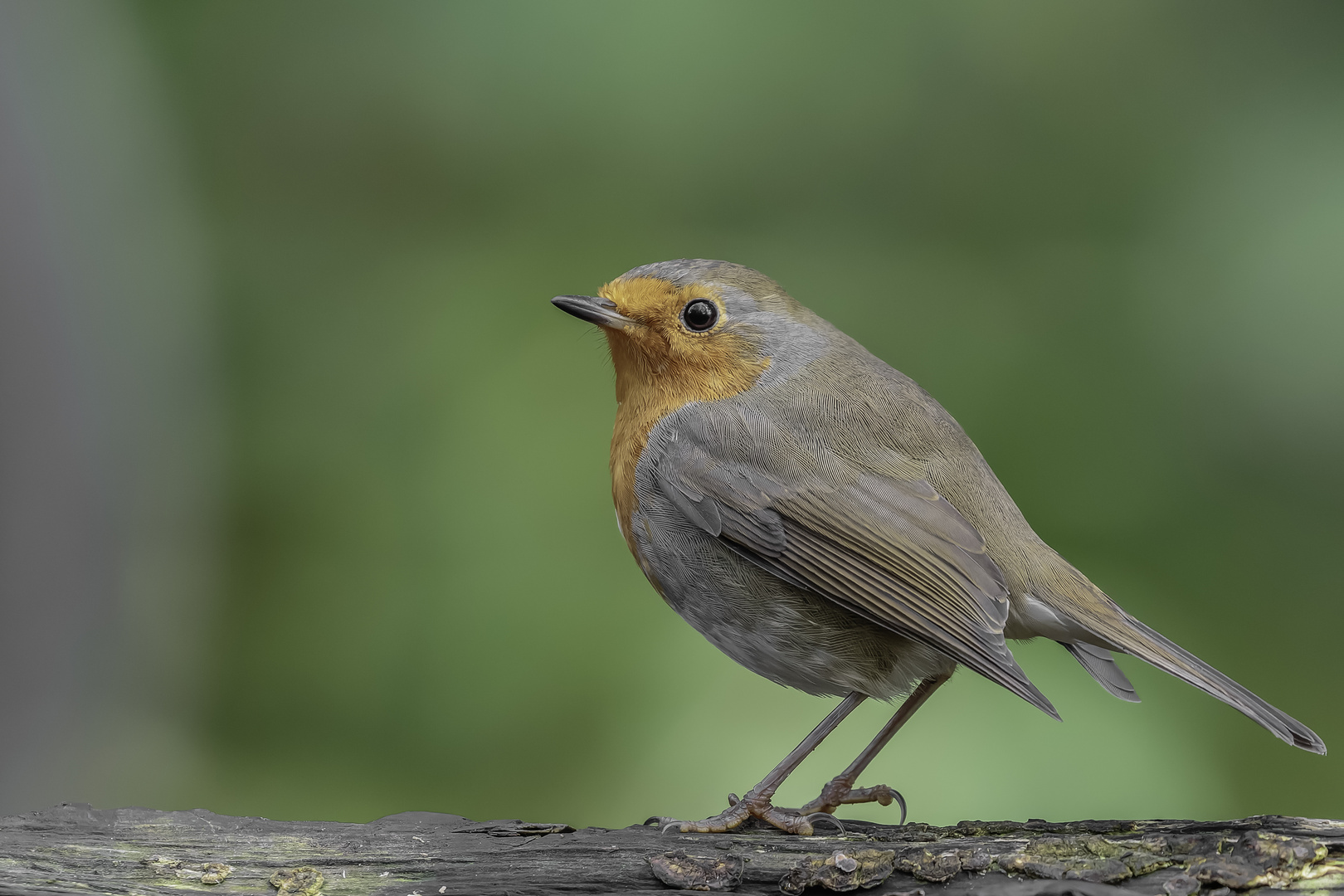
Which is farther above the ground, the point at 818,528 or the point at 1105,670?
the point at 818,528

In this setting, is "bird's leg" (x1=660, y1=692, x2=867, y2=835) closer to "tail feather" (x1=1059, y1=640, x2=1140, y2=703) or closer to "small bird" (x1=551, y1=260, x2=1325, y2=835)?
"small bird" (x1=551, y1=260, x2=1325, y2=835)

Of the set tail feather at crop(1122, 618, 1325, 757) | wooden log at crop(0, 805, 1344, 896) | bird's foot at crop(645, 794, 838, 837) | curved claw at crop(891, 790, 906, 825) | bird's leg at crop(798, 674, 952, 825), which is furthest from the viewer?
curved claw at crop(891, 790, 906, 825)

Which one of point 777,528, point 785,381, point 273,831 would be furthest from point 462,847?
point 785,381

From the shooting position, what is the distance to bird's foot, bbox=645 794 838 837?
2.61m

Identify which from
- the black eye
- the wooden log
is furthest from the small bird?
the wooden log

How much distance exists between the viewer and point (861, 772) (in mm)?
2971

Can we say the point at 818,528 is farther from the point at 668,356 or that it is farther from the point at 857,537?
the point at 668,356

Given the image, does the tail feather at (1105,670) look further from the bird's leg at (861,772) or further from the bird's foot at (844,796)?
the bird's foot at (844,796)

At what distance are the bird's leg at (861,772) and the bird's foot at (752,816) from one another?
0.17 m

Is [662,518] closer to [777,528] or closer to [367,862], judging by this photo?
[777,528]

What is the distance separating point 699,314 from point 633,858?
1.39m

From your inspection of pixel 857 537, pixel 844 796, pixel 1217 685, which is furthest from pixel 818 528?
pixel 1217 685

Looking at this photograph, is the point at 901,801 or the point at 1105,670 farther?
the point at 901,801

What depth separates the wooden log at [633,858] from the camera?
2.05 meters
